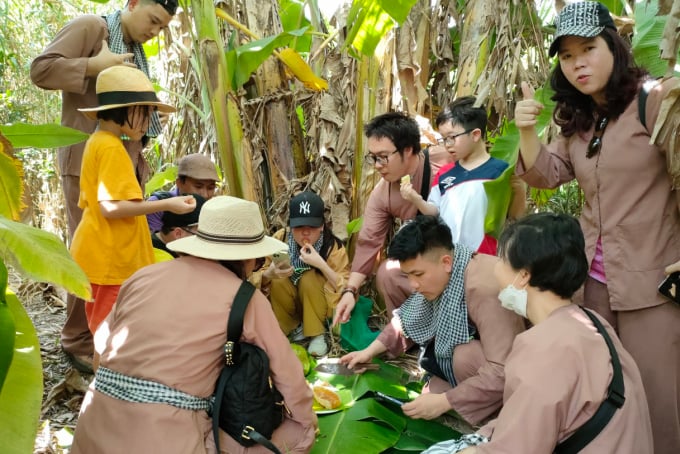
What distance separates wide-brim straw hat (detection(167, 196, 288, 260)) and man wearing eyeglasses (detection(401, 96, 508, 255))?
1.05 m

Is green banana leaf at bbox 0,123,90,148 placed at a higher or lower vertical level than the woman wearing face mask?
higher

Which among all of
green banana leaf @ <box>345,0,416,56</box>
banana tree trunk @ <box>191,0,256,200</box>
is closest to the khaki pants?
banana tree trunk @ <box>191,0,256,200</box>

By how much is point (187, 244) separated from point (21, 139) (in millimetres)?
596

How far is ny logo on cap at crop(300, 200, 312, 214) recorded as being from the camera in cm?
360

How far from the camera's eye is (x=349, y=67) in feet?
13.6

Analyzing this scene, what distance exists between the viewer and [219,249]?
2.09 metres

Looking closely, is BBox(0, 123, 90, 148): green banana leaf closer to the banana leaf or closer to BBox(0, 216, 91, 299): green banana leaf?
the banana leaf

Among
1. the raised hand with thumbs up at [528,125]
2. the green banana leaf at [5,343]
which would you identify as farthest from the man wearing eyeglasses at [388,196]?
the green banana leaf at [5,343]

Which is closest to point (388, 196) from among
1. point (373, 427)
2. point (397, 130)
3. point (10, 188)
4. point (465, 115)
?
point (397, 130)

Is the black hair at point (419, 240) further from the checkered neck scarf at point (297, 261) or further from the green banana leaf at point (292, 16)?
the green banana leaf at point (292, 16)

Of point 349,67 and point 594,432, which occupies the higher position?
point 349,67

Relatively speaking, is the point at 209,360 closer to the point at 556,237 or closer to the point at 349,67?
the point at 556,237

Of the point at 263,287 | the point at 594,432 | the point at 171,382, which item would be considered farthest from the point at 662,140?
the point at 263,287

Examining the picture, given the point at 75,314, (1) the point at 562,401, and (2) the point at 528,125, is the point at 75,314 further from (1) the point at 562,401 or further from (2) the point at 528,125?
(1) the point at 562,401
